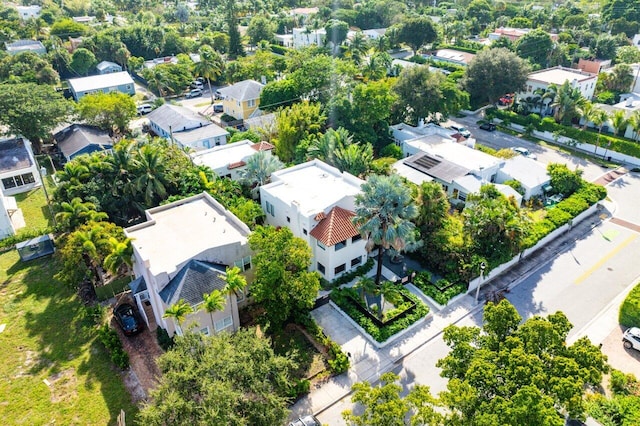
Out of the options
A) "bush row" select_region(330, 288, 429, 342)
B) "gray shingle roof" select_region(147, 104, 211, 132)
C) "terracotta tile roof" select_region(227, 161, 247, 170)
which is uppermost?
"gray shingle roof" select_region(147, 104, 211, 132)

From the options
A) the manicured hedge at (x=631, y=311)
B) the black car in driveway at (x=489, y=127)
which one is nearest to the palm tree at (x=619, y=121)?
the black car in driveway at (x=489, y=127)

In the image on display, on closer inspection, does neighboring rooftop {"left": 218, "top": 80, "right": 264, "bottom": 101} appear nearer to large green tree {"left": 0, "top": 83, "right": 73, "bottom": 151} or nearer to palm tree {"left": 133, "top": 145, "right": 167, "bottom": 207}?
large green tree {"left": 0, "top": 83, "right": 73, "bottom": 151}

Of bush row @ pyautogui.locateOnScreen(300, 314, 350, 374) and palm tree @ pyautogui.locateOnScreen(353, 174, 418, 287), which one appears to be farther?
palm tree @ pyautogui.locateOnScreen(353, 174, 418, 287)

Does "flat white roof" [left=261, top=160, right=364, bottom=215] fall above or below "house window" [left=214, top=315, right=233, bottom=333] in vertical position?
above

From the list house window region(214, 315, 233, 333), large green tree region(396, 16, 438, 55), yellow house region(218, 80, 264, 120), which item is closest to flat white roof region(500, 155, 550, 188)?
house window region(214, 315, 233, 333)

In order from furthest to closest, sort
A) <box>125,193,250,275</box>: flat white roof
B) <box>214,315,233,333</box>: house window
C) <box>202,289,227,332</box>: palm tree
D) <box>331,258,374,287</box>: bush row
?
<box>331,258,374,287</box>: bush row
<box>125,193,250,275</box>: flat white roof
<box>214,315,233,333</box>: house window
<box>202,289,227,332</box>: palm tree

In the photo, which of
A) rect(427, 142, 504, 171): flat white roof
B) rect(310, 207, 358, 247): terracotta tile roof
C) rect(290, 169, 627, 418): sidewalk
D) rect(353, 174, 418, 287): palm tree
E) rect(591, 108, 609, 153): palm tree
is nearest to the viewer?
rect(290, 169, 627, 418): sidewalk

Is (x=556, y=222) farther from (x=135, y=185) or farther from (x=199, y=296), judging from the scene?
(x=135, y=185)

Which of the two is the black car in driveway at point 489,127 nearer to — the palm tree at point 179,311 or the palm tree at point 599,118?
the palm tree at point 599,118

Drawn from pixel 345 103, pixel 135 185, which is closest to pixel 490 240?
pixel 345 103
